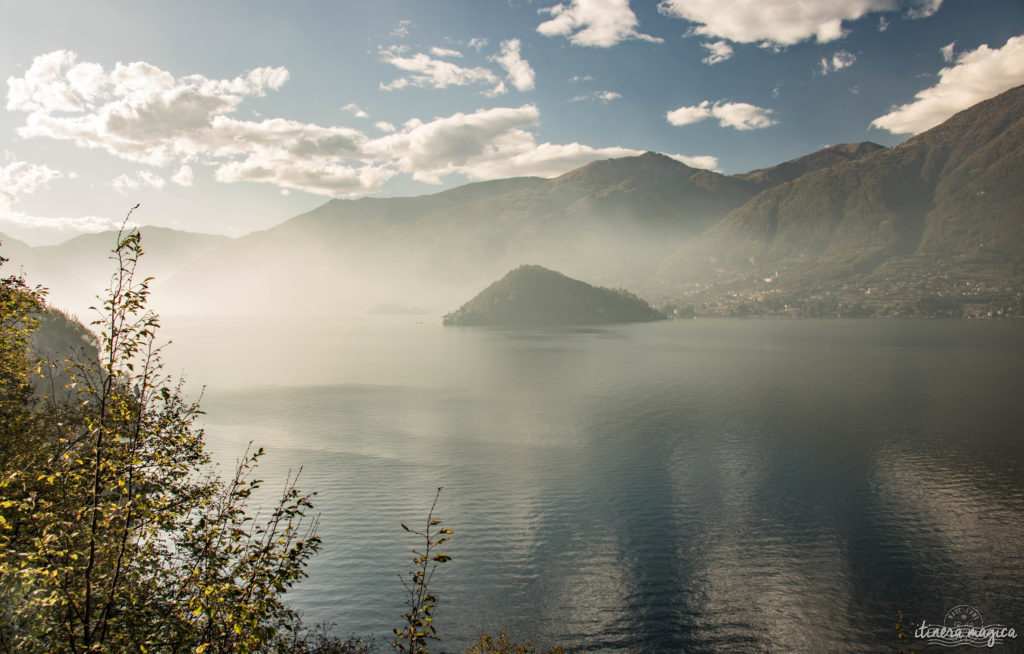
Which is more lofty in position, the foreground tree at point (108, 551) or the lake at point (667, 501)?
the foreground tree at point (108, 551)

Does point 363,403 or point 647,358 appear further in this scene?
point 647,358

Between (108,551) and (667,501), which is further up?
(108,551)

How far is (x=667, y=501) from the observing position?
4203 cm

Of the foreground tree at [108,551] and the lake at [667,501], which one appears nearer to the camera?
the foreground tree at [108,551]

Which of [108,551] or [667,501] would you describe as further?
[667,501]

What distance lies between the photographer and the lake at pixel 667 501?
1072 inches

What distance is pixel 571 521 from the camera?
38.7m

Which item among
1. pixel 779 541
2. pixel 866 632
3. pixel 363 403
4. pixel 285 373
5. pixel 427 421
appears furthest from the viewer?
pixel 285 373

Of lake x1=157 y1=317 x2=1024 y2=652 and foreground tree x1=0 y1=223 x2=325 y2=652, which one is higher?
foreground tree x1=0 y1=223 x2=325 y2=652

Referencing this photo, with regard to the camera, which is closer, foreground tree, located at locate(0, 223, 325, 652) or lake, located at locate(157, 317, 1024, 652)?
foreground tree, located at locate(0, 223, 325, 652)

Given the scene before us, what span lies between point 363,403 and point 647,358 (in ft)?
270

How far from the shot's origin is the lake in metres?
27.2

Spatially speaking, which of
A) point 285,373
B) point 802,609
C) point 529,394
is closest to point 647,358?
point 529,394

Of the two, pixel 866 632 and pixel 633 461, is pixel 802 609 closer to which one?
pixel 866 632
